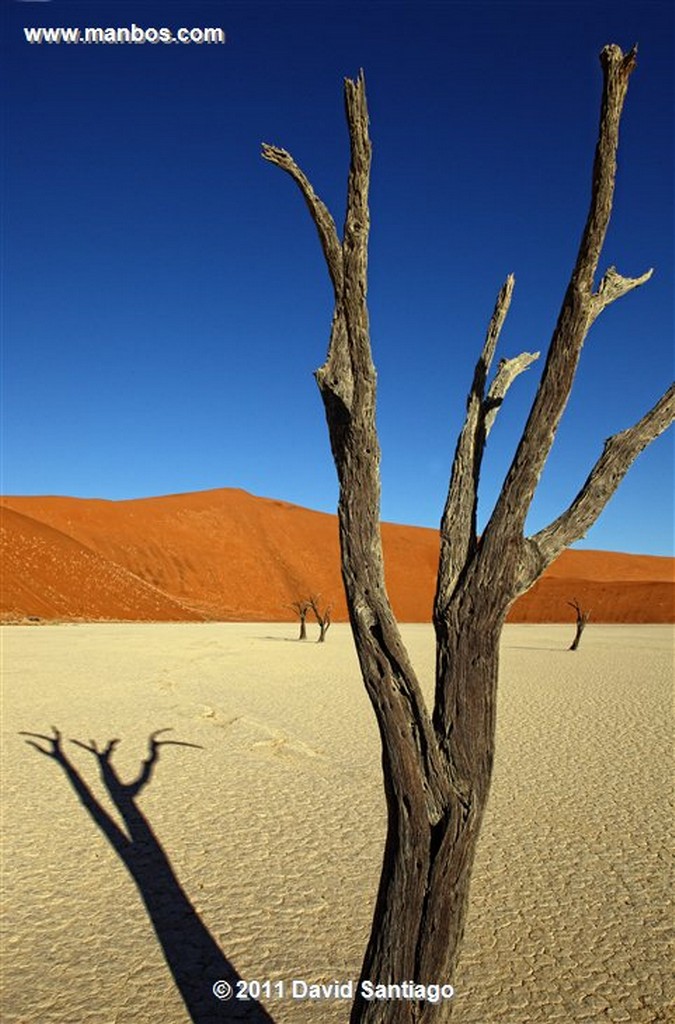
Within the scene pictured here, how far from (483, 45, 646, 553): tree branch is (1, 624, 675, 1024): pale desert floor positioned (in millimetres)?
3960

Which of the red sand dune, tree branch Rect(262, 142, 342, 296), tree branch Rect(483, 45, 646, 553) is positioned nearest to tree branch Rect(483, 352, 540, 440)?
tree branch Rect(483, 45, 646, 553)

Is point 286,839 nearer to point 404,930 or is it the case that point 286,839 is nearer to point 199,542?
point 404,930

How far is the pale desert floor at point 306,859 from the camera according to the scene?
5383mm

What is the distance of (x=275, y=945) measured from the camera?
19.6 ft

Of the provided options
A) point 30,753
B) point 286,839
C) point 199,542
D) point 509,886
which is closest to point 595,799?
point 509,886

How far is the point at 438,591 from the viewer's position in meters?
3.55

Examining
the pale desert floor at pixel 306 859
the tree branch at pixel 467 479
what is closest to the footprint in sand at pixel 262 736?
the pale desert floor at pixel 306 859

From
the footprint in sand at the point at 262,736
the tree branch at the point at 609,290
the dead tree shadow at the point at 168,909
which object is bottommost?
the dead tree shadow at the point at 168,909

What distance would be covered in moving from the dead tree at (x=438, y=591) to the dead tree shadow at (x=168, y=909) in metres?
2.16

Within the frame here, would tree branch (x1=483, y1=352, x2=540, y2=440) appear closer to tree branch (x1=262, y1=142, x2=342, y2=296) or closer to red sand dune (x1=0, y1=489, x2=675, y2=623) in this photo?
tree branch (x1=262, y1=142, x2=342, y2=296)

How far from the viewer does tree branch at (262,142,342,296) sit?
334 cm

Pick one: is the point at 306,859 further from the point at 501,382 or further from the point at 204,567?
the point at 204,567

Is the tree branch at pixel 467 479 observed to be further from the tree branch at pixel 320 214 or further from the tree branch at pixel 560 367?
the tree branch at pixel 320 214

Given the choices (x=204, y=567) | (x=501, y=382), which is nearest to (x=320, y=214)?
(x=501, y=382)
